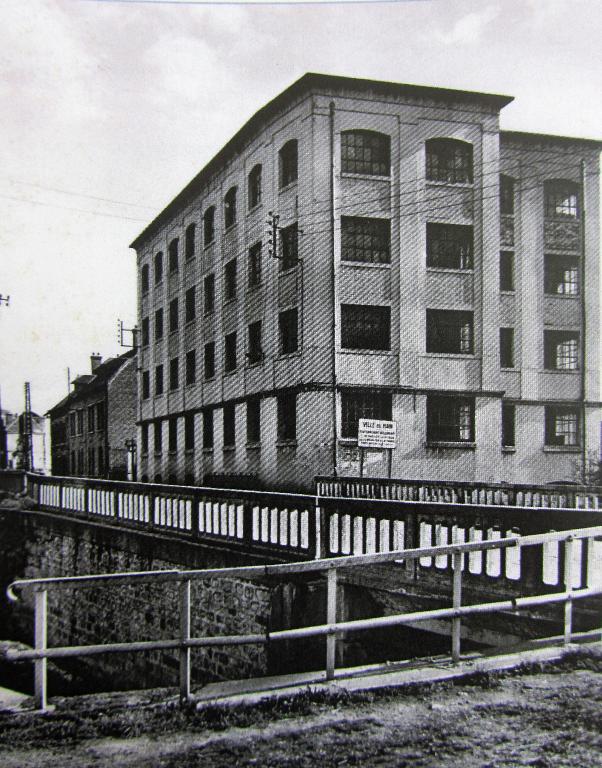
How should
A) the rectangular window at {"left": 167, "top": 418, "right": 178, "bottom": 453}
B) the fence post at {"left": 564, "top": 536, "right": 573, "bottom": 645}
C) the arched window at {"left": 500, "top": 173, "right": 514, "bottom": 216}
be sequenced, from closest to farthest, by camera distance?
1. the fence post at {"left": 564, "top": 536, "right": 573, "bottom": 645}
2. the arched window at {"left": 500, "top": 173, "right": 514, "bottom": 216}
3. the rectangular window at {"left": 167, "top": 418, "right": 178, "bottom": 453}

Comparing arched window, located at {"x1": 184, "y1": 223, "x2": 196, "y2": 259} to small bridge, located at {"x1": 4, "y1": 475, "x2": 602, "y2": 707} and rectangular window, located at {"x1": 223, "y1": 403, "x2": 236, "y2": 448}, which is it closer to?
rectangular window, located at {"x1": 223, "y1": 403, "x2": 236, "y2": 448}

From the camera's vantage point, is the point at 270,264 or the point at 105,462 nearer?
the point at 270,264

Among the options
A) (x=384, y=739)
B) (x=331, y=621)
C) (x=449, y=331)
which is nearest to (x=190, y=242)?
(x=449, y=331)

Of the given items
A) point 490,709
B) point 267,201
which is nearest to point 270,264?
point 267,201

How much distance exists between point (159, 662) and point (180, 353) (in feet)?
86.8

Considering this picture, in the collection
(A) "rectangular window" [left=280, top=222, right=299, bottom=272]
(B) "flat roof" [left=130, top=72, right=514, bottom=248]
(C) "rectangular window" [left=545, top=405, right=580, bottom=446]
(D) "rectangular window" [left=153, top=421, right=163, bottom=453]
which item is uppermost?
(B) "flat roof" [left=130, top=72, right=514, bottom=248]

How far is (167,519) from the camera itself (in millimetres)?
13055

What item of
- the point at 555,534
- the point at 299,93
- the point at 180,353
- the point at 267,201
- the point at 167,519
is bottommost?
the point at 167,519

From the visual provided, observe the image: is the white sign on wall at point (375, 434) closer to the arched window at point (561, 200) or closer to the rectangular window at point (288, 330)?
the rectangular window at point (288, 330)

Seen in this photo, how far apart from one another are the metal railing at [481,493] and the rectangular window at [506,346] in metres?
13.3

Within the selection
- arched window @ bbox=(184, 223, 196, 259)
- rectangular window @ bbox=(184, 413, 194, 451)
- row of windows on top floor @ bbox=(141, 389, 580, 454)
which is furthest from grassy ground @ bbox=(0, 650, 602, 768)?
arched window @ bbox=(184, 223, 196, 259)

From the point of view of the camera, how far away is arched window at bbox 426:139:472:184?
25.3 metres

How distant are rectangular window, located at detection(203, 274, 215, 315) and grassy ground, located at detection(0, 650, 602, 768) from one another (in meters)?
28.9

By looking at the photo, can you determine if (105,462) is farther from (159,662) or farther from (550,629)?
(550,629)
